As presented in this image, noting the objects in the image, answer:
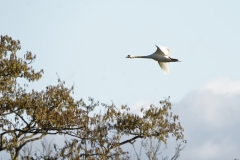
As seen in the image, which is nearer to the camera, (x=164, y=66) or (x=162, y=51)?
(x=162, y=51)

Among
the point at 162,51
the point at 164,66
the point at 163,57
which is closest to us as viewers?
the point at 162,51

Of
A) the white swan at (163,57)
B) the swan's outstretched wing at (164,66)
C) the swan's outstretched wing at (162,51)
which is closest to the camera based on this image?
the swan's outstretched wing at (162,51)

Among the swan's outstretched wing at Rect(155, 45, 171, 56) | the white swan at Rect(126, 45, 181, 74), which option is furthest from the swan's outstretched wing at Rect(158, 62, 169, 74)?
the swan's outstretched wing at Rect(155, 45, 171, 56)

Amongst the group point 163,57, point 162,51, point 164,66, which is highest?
point 164,66

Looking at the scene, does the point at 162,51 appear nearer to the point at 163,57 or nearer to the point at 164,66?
the point at 163,57

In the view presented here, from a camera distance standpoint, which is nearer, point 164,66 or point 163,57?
point 163,57

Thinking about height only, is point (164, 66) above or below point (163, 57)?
above

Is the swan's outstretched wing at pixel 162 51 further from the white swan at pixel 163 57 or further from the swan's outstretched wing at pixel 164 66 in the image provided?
the swan's outstretched wing at pixel 164 66

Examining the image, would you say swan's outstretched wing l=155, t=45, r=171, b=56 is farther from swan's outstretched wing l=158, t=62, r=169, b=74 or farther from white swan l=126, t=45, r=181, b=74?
swan's outstretched wing l=158, t=62, r=169, b=74

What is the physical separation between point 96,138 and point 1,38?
4.12 metres

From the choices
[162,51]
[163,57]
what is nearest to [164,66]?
[163,57]

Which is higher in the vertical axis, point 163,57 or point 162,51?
point 163,57

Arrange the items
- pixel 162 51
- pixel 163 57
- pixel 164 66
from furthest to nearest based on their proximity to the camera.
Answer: pixel 164 66 < pixel 163 57 < pixel 162 51

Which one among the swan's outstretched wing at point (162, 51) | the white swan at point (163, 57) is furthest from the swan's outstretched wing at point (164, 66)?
the swan's outstretched wing at point (162, 51)
